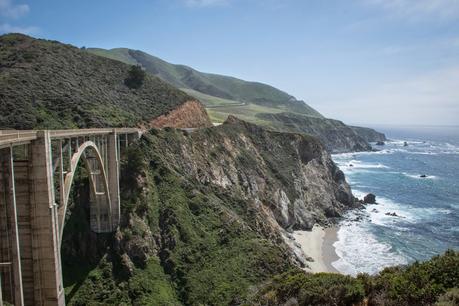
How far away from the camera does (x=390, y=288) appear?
1362cm

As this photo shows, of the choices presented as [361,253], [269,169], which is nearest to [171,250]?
[361,253]

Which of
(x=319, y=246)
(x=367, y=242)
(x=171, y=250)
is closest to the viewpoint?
(x=171, y=250)

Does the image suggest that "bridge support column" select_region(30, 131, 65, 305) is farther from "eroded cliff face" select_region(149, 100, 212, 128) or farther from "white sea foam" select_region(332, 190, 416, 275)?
"eroded cliff face" select_region(149, 100, 212, 128)

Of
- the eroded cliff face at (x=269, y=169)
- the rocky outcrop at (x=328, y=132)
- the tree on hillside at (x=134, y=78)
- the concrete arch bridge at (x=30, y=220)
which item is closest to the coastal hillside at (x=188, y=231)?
the eroded cliff face at (x=269, y=169)

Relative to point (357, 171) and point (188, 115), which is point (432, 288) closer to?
point (188, 115)

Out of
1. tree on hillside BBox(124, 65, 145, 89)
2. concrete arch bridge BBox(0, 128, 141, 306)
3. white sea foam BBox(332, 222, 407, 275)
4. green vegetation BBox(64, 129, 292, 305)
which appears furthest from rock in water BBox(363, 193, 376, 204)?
concrete arch bridge BBox(0, 128, 141, 306)

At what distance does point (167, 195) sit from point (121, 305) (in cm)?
1362

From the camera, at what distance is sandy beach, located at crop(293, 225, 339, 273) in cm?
4492

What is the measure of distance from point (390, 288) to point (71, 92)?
46.2 metres

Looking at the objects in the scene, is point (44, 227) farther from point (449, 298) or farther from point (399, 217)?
point (399, 217)

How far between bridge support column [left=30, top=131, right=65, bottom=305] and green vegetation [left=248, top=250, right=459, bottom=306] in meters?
10.4

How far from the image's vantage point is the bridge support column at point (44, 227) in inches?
719

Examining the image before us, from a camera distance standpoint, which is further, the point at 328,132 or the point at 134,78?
the point at 328,132

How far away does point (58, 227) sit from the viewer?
1989 cm
